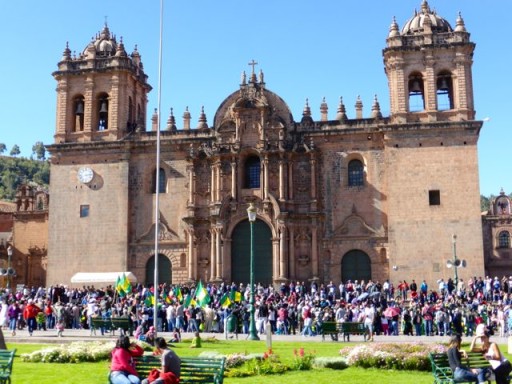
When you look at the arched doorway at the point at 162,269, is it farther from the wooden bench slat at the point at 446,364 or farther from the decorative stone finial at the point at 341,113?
the wooden bench slat at the point at 446,364

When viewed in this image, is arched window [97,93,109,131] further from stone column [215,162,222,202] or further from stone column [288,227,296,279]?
stone column [288,227,296,279]

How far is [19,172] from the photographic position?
140875 millimetres

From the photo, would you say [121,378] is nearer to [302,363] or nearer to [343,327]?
[302,363]

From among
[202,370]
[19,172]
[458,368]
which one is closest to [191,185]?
[202,370]

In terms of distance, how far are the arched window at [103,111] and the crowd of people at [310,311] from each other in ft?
45.8

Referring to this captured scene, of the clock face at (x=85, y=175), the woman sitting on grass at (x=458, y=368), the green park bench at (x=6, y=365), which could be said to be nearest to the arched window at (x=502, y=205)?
the clock face at (x=85, y=175)

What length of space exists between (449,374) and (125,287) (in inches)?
884

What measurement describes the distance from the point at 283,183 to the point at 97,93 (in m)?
14.7

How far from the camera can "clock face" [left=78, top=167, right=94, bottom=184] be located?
146ft

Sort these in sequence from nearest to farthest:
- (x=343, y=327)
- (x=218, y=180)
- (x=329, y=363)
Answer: (x=329, y=363) < (x=343, y=327) < (x=218, y=180)

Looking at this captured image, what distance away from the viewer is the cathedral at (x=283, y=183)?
39.9 metres

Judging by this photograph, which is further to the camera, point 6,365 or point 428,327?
point 428,327

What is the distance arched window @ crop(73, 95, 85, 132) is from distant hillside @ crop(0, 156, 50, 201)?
278ft

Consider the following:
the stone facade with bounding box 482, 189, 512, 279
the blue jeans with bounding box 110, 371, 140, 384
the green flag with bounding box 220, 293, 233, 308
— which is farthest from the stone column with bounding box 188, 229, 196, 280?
the blue jeans with bounding box 110, 371, 140, 384
